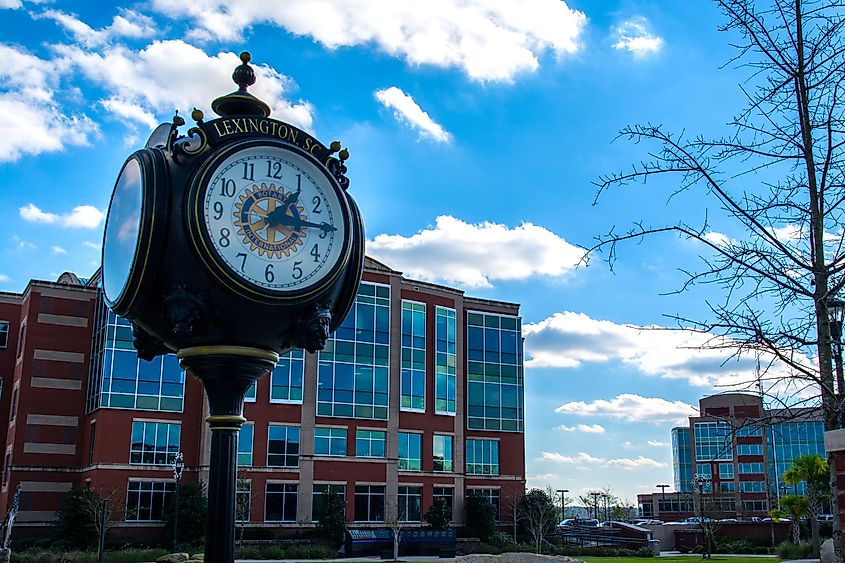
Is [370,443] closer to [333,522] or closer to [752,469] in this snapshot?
[333,522]

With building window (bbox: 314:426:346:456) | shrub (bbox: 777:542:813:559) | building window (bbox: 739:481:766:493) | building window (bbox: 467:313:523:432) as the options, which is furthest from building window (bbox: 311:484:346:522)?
building window (bbox: 739:481:766:493)

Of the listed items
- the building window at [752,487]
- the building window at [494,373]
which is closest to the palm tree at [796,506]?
the building window at [494,373]

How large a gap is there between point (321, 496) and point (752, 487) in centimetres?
6187

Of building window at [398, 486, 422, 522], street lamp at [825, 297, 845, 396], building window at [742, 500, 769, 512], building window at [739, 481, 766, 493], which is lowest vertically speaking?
building window at [742, 500, 769, 512]

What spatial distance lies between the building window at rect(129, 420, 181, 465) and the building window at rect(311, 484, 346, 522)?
25.1 feet

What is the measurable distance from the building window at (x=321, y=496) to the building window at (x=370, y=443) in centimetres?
240

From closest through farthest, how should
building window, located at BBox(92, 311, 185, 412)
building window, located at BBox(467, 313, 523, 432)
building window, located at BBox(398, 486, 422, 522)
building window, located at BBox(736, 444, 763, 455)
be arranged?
building window, located at BBox(92, 311, 185, 412) → building window, located at BBox(398, 486, 422, 522) → building window, located at BBox(467, 313, 523, 432) → building window, located at BBox(736, 444, 763, 455)

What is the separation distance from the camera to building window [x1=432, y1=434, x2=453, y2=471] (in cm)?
5309

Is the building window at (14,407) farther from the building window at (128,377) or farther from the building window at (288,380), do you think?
the building window at (288,380)

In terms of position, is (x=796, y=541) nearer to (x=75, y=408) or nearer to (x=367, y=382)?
(x=367, y=382)

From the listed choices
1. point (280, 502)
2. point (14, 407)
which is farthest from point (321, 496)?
point (14, 407)

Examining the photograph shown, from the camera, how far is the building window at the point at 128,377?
43938 mm

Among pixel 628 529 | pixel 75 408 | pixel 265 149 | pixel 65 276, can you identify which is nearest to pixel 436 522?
pixel 628 529

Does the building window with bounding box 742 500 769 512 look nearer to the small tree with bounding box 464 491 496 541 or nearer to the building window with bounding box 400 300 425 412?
the small tree with bounding box 464 491 496 541
